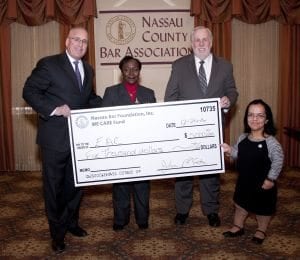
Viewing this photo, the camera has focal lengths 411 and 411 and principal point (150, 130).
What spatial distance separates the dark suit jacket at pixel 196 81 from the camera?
3482mm

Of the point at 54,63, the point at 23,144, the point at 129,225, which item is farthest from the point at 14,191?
the point at 54,63

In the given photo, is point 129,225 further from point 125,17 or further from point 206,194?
point 125,17

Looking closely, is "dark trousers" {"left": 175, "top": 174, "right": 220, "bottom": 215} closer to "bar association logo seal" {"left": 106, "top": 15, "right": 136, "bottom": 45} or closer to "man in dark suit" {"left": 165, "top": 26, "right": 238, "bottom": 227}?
"man in dark suit" {"left": 165, "top": 26, "right": 238, "bottom": 227}

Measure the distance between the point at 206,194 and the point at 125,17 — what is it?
289cm

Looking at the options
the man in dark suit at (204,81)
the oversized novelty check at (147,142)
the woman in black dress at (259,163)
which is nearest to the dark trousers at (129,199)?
the oversized novelty check at (147,142)

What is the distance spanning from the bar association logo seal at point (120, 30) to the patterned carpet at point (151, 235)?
2.11 metres

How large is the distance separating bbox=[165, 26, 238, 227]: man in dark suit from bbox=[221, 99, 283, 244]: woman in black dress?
0.33 metres

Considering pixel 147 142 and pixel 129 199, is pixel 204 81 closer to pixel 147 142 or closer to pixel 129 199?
pixel 147 142

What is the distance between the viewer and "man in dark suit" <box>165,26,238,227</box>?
344 cm

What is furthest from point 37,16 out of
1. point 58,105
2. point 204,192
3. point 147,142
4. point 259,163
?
point 259,163

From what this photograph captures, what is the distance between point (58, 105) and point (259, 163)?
1.58 meters

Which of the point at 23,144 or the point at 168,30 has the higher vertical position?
the point at 168,30

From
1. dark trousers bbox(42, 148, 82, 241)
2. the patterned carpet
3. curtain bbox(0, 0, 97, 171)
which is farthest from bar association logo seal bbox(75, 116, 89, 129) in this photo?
curtain bbox(0, 0, 97, 171)

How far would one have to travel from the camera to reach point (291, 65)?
5688 mm
